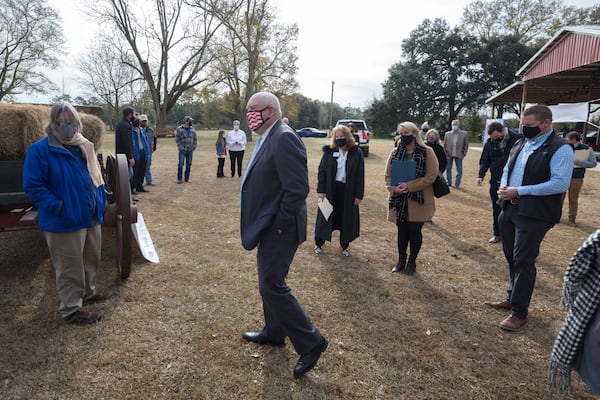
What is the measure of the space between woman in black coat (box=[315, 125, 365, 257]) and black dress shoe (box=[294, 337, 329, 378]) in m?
2.30

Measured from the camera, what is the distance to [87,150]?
296cm

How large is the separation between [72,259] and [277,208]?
183 centimetres

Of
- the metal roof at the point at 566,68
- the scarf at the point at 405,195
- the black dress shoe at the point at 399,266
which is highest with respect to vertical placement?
the metal roof at the point at 566,68

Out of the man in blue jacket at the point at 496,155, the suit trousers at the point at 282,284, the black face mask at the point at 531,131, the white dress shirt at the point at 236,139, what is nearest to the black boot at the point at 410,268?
the man in blue jacket at the point at 496,155

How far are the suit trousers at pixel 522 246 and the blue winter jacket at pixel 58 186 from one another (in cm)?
357

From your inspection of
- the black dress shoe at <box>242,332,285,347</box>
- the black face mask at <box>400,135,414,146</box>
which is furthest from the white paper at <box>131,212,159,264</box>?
the black face mask at <box>400,135,414,146</box>

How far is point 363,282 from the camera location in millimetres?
4262

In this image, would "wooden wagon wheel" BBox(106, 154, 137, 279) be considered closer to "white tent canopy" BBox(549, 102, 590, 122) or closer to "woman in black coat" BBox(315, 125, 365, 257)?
"woman in black coat" BBox(315, 125, 365, 257)

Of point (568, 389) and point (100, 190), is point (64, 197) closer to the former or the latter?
point (100, 190)

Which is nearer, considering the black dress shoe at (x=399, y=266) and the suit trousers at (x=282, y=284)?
the suit trousers at (x=282, y=284)

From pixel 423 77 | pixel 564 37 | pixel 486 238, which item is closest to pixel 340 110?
pixel 423 77

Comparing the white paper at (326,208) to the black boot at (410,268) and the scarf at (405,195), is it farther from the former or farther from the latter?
the black boot at (410,268)

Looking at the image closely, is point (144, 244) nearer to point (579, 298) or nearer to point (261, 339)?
point (261, 339)

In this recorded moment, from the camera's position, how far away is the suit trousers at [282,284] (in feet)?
7.86
